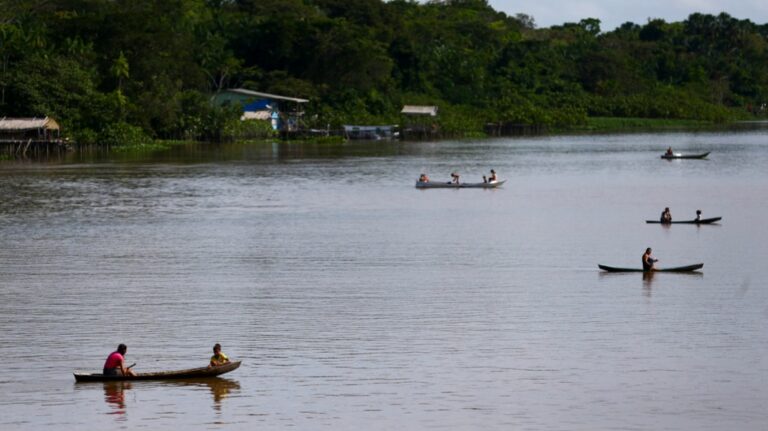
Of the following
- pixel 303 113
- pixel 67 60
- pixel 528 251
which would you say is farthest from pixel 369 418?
pixel 303 113

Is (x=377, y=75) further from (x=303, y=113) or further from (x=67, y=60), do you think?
(x=67, y=60)

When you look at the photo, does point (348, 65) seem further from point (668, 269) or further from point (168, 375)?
point (168, 375)

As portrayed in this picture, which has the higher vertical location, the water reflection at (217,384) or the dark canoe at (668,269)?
the dark canoe at (668,269)

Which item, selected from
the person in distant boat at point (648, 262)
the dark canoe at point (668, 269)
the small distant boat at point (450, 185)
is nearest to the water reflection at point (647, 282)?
the person in distant boat at point (648, 262)

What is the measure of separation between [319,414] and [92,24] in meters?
59.5

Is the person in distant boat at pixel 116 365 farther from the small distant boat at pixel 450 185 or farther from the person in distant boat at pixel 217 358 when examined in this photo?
the small distant boat at pixel 450 185

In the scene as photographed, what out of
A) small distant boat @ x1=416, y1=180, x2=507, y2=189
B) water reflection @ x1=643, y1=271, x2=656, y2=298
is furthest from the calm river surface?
small distant boat @ x1=416, y1=180, x2=507, y2=189

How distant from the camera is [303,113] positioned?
86.4 metres

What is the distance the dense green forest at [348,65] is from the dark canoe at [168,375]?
49898 millimetres

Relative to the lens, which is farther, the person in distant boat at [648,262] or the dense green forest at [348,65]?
the dense green forest at [348,65]

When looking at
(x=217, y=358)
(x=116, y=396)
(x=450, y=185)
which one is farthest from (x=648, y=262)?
(x=450, y=185)

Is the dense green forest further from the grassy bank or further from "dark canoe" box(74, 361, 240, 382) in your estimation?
"dark canoe" box(74, 361, 240, 382)

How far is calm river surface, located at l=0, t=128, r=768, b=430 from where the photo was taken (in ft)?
60.4

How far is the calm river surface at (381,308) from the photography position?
1841 cm
